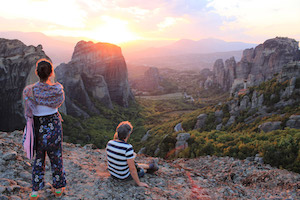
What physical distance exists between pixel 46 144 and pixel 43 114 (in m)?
0.69

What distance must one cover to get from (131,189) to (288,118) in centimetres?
1167

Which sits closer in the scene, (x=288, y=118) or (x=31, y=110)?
(x=31, y=110)

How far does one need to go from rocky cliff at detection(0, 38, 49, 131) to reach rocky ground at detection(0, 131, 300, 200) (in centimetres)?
1835

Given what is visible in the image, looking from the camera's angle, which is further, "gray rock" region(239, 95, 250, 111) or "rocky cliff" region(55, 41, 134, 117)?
"rocky cliff" region(55, 41, 134, 117)

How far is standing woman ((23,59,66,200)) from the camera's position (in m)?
4.08

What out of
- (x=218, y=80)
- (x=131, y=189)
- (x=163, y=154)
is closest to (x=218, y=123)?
(x=163, y=154)

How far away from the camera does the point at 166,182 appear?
20.9 feet

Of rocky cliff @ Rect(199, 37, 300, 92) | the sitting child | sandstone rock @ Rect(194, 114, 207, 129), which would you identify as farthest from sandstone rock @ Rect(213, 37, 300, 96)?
the sitting child

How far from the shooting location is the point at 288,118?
470 inches

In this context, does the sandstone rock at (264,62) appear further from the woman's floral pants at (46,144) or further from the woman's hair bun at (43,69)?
the woman's hair bun at (43,69)

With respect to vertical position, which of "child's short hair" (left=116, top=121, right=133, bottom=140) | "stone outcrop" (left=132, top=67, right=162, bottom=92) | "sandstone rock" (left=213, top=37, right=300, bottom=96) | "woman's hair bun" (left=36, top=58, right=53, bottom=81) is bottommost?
"stone outcrop" (left=132, top=67, right=162, bottom=92)

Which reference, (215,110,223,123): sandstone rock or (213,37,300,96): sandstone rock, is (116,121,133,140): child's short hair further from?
(213,37,300,96): sandstone rock

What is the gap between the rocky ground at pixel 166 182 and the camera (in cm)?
492

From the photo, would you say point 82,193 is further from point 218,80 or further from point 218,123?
point 218,80
